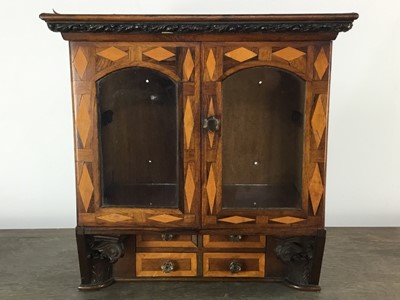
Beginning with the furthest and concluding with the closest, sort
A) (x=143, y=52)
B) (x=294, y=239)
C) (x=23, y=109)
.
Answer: (x=23, y=109) < (x=294, y=239) < (x=143, y=52)

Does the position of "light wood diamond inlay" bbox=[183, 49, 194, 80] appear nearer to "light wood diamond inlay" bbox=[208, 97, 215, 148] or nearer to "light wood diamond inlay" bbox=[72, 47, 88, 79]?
"light wood diamond inlay" bbox=[208, 97, 215, 148]

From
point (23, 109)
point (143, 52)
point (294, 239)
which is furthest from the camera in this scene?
point (23, 109)

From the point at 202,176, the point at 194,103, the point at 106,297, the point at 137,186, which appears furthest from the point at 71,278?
the point at 194,103

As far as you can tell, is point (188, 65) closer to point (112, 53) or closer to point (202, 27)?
point (202, 27)

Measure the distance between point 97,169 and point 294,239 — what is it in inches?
24.2

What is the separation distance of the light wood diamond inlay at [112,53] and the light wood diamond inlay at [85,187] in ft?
1.03

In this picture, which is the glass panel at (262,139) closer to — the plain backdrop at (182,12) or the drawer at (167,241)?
the drawer at (167,241)

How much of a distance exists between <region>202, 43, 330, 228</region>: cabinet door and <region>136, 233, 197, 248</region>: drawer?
11cm

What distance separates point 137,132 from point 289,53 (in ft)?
1.62

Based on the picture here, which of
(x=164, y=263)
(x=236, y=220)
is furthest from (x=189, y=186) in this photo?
(x=164, y=263)

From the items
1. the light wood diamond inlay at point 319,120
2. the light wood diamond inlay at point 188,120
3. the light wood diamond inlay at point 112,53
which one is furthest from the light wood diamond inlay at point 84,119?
the light wood diamond inlay at point 319,120

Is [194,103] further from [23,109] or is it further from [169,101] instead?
[23,109]

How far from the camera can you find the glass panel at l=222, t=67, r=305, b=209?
1427mm

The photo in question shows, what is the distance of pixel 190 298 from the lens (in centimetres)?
143
